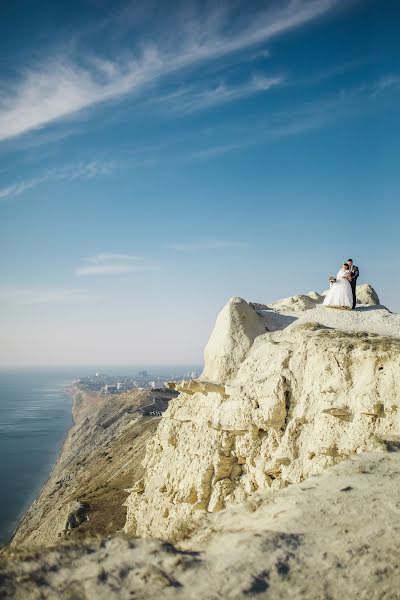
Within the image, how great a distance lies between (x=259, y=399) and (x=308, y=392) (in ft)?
5.00

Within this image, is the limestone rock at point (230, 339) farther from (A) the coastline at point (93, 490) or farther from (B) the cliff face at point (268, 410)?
(A) the coastline at point (93, 490)

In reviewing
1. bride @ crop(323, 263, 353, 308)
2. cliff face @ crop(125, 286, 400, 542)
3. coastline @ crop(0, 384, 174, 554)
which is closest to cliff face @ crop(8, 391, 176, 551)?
coastline @ crop(0, 384, 174, 554)

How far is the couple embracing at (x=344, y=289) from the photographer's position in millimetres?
14844

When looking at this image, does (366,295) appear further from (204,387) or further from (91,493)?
(91,493)

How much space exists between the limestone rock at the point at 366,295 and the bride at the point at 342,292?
4540 mm

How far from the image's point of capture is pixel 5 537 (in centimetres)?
4378

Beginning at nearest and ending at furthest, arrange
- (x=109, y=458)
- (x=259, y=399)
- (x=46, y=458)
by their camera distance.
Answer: (x=259, y=399), (x=109, y=458), (x=46, y=458)

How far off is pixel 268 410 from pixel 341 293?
567 cm

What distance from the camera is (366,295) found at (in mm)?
19547

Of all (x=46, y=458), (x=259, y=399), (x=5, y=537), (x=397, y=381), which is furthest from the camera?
(x=46, y=458)

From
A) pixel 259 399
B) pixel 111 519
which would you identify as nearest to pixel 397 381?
pixel 259 399

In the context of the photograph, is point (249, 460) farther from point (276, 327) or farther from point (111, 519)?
point (111, 519)

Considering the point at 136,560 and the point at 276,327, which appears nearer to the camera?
the point at 136,560

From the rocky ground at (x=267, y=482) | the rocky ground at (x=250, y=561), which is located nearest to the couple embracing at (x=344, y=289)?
the rocky ground at (x=267, y=482)
